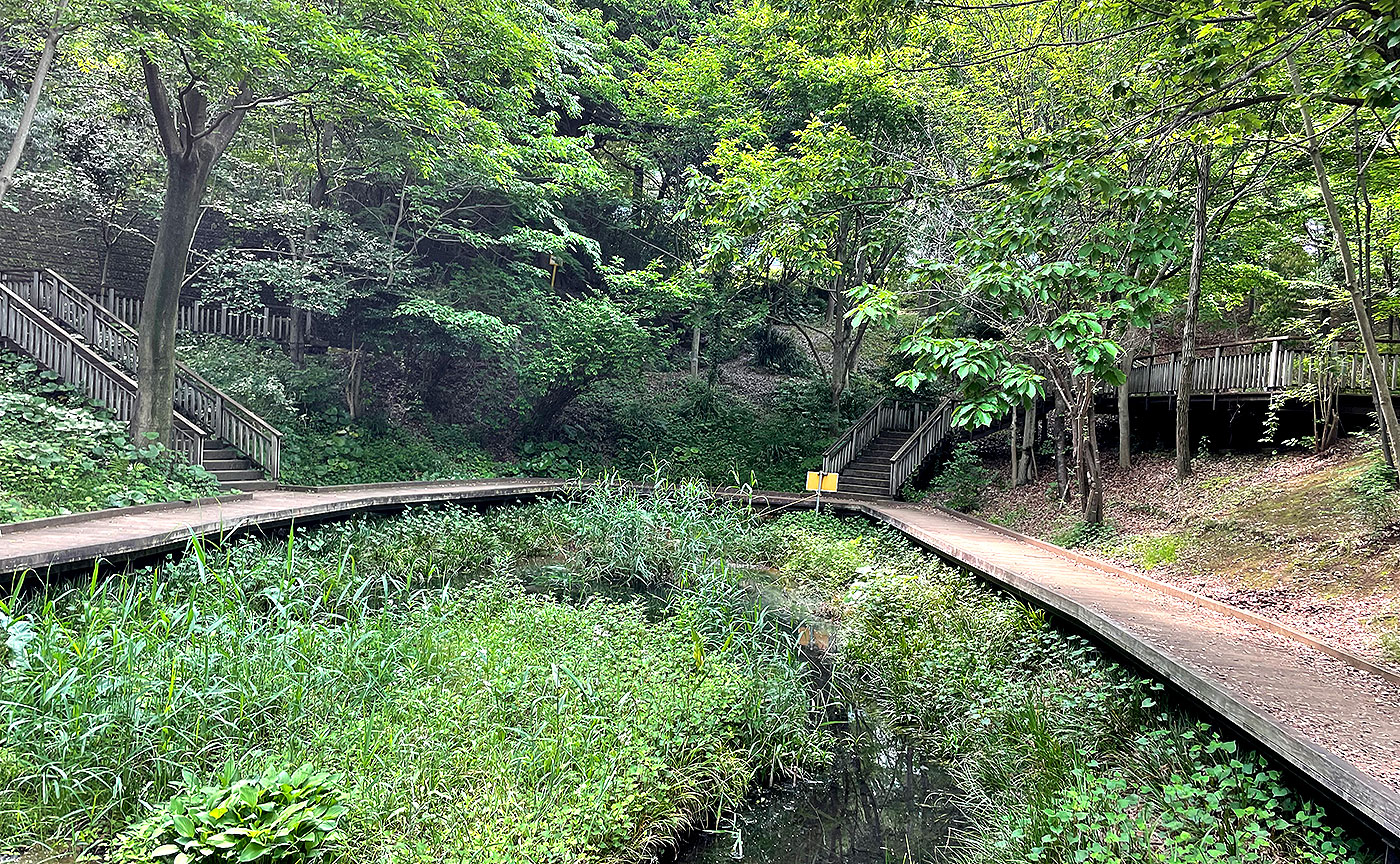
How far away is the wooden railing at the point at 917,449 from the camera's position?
52.3ft

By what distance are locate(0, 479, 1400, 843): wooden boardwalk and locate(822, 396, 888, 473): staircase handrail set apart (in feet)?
22.5

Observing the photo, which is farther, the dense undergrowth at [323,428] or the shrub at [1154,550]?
the dense undergrowth at [323,428]

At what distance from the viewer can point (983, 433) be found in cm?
1736

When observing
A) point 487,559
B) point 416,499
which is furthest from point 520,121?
point 487,559

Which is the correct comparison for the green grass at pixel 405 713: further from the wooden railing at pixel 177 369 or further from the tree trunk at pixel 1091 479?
the wooden railing at pixel 177 369

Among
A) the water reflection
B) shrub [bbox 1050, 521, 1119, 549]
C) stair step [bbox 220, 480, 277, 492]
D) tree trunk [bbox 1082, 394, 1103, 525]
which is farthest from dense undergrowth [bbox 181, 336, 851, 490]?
the water reflection

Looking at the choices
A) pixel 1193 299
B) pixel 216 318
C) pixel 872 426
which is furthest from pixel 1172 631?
pixel 216 318

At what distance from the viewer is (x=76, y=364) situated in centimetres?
1070

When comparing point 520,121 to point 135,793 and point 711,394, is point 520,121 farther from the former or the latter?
point 135,793

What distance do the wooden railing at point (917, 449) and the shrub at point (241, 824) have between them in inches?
558

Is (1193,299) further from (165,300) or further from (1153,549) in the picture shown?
(165,300)

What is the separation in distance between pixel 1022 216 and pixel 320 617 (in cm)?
593

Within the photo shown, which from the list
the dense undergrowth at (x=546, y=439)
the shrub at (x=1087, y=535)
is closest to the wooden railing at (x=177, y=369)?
the dense undergrowth at (x=546, y=439)

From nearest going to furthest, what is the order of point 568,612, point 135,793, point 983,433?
point 135,793 → point 568,612 → point 983,433
